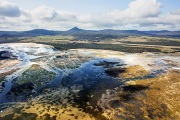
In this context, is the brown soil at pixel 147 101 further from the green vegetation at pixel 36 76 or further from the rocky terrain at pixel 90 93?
the green vegetation at pixel 36 76

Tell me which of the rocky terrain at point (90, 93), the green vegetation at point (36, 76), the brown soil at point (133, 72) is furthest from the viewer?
the brown soil at point (133, 72)

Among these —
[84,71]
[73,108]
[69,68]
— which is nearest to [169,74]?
[84,71]

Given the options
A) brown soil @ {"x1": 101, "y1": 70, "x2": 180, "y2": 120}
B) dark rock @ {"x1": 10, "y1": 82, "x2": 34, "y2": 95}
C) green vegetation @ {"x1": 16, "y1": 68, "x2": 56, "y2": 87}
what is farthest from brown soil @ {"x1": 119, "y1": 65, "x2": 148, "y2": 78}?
dark rock @ {"x1": 10, "y1": 82, "x2": 34, "y2": 95}

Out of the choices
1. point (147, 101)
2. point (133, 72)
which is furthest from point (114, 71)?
point (147, 101)

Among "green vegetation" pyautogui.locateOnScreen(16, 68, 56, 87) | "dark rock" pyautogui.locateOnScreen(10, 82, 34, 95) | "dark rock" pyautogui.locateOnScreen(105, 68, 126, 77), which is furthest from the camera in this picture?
"dark rock" pyautogui.locateOnScreen(105, 68, 126, 77)

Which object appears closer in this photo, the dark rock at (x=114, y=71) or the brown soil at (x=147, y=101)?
the brown soil at (x=147, y=101)

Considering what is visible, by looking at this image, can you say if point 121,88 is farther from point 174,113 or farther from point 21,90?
point 21,90

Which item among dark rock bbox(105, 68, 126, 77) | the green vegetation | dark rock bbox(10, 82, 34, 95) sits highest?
dark rock bbox(105, 68, 126, 77)

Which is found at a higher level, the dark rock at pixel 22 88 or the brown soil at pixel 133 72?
the brown soil at pixel 133 72

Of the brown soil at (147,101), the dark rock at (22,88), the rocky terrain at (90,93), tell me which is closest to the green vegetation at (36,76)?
the rocky terrain at (90,93)

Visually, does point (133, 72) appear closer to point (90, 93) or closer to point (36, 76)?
point (90, 93)

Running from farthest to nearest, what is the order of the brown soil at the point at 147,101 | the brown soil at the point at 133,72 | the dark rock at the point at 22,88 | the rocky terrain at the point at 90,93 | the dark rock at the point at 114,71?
the dark rock at the point at 114,71, the brown soil at the point at 133,72, the dark rock at the point at 22,88, the rocky terrain at the point at 90,93, the brown soil at the point at 147,101

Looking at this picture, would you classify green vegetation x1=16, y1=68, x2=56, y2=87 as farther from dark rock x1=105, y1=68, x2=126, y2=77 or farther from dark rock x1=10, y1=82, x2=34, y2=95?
dark rock x1=105, y1=68, x2=126, y2=77
